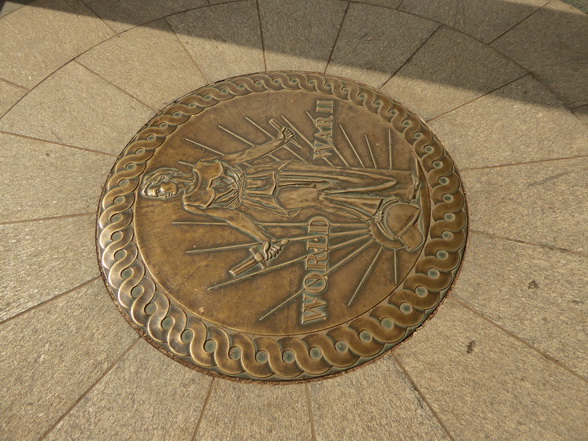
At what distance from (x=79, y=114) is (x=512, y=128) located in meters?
3.80

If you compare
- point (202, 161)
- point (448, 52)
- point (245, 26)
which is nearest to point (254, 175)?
point (202, 161)

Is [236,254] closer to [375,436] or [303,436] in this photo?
[303,436]

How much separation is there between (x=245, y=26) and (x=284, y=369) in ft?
11.6

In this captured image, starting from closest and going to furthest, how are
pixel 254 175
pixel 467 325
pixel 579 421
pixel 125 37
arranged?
pixel 579 421 → pixel 467 325 → pixel 254 175 → pixel 125 37

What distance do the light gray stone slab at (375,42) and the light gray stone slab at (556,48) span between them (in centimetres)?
82

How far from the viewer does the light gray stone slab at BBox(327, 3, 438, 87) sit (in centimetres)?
395

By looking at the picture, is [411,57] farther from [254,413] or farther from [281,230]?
[254,413]


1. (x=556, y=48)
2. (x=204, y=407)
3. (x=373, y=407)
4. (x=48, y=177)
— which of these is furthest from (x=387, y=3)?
(x=204, y=407)

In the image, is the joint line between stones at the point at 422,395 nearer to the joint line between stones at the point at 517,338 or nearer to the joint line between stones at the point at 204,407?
the joint line between stones at the point at 517,338

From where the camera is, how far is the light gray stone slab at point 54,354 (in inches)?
97.3

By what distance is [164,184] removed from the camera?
312cm

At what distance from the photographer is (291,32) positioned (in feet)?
14.1

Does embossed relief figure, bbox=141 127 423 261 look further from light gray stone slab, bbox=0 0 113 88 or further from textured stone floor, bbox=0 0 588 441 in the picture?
light gray stone slab, bbox=0 0 113 88

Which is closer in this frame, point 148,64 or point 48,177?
point 48,177
